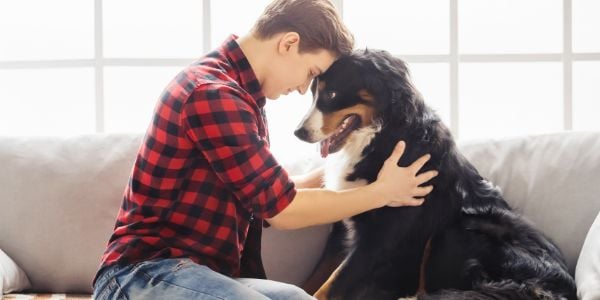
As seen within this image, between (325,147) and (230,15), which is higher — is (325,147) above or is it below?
below

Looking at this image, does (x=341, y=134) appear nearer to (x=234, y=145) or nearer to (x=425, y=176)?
(x=425, y=176)

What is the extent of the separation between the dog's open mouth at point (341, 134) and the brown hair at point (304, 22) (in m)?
0.26

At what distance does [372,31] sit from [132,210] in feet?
5.32

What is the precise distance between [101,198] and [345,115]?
91 centimetres

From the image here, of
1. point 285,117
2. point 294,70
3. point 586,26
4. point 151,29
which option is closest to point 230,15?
point 151,29

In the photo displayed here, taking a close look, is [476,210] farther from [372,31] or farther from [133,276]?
[372,31]

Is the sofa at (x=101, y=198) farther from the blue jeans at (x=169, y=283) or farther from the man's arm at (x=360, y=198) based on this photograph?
the blue jeans at (x=169, y=283)

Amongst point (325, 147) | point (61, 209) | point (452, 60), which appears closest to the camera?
point (325, 147)

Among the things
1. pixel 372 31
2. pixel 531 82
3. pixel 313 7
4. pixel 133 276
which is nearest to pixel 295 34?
pixel 313 7

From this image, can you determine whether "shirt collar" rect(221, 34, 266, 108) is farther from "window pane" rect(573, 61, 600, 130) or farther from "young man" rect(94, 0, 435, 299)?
"window pane" rect(573, 61, 600, 130)

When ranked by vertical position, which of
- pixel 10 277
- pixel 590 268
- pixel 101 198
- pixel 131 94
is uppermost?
pixel 131 94

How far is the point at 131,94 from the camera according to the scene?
3096 mm

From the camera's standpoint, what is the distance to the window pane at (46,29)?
3.08 m

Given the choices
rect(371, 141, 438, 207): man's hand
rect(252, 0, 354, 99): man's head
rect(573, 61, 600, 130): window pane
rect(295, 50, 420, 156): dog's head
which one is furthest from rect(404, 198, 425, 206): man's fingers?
rect(573, 61, 600, 130): window pane
